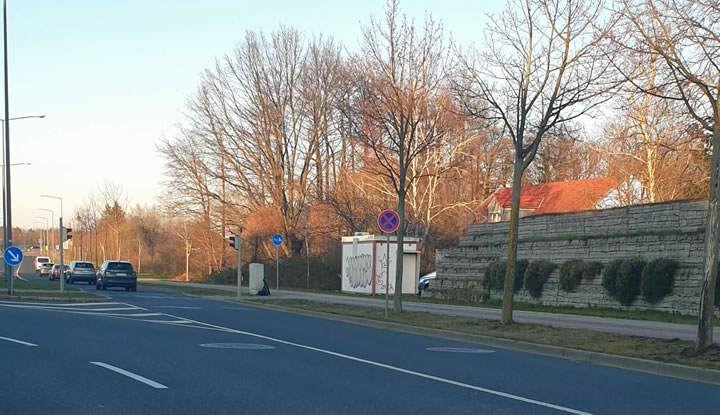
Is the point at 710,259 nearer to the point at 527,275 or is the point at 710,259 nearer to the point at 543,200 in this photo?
the point at 527,275

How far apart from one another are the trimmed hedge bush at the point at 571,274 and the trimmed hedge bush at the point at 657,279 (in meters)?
3.02

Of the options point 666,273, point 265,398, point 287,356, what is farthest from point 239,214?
point 265,398

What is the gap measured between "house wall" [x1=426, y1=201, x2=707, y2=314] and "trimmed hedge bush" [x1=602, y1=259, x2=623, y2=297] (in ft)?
0.94

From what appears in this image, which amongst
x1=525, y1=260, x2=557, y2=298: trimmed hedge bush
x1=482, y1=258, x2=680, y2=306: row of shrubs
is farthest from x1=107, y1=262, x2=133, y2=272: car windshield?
x1=525, y1=260, x2=557, y2=298: trimmed hedge bush

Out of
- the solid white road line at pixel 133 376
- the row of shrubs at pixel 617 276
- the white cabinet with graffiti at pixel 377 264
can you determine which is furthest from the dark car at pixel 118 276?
the solid white road line at pixel 133 376

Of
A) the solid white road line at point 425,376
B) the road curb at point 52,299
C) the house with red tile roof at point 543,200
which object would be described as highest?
the house with red tile roof at point 543,200

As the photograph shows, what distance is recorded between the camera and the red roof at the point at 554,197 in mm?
54125

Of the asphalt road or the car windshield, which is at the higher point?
the asphalt road

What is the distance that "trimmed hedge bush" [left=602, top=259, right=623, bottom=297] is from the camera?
25.4 meters

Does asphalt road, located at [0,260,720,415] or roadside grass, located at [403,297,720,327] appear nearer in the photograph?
asphalt road, located at [0,260,720,415]

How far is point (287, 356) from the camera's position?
521 inches

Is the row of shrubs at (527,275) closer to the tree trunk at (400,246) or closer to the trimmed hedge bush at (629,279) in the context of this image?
the trimmed hedge bush at (629,279)

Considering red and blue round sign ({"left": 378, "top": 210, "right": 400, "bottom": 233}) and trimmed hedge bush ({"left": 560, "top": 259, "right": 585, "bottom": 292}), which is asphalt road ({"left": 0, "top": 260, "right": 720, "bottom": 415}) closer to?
red and blue round sign ({"left": 378, "top": 210, "right": 400, "bottom": 233})

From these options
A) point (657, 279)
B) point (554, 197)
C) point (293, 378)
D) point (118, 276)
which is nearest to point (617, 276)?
point (657, 279)
